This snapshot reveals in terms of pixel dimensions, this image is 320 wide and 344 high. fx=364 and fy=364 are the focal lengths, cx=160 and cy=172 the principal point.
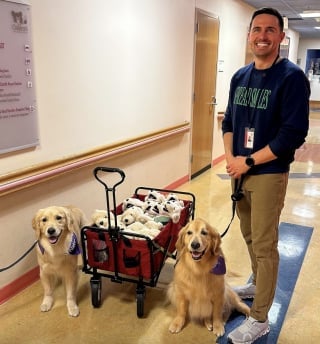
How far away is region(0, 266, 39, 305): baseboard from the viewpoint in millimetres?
2445

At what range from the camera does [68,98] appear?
2785 millimetres

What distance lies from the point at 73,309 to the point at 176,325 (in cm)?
66

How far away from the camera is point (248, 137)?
193cm

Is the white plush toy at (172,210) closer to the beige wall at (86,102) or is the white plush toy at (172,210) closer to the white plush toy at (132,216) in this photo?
the white plush toy at (132,216)

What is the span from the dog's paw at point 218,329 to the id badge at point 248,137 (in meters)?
1.07

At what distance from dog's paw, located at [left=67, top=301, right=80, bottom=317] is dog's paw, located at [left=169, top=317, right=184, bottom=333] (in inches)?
23.8

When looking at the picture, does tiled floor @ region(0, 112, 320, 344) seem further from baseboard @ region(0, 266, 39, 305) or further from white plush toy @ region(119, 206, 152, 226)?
white plush toy @ region(119, 206, 152, 226)

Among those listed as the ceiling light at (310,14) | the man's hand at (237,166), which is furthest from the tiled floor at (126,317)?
the ceiling light at (310,14)

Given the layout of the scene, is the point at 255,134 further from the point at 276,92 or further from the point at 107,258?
the point at 107,258

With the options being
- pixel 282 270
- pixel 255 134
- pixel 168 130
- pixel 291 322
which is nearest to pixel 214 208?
pixel 168 130

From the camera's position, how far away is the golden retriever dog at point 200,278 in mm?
2051

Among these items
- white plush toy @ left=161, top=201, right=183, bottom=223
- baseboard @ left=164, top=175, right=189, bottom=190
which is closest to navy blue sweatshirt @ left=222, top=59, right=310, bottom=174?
white plush toy @ left=161, top=201, right=183, bottom=223

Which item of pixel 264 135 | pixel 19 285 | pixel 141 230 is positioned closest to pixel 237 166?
pixel 264 135

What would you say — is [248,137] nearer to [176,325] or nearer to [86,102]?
[176,325]
